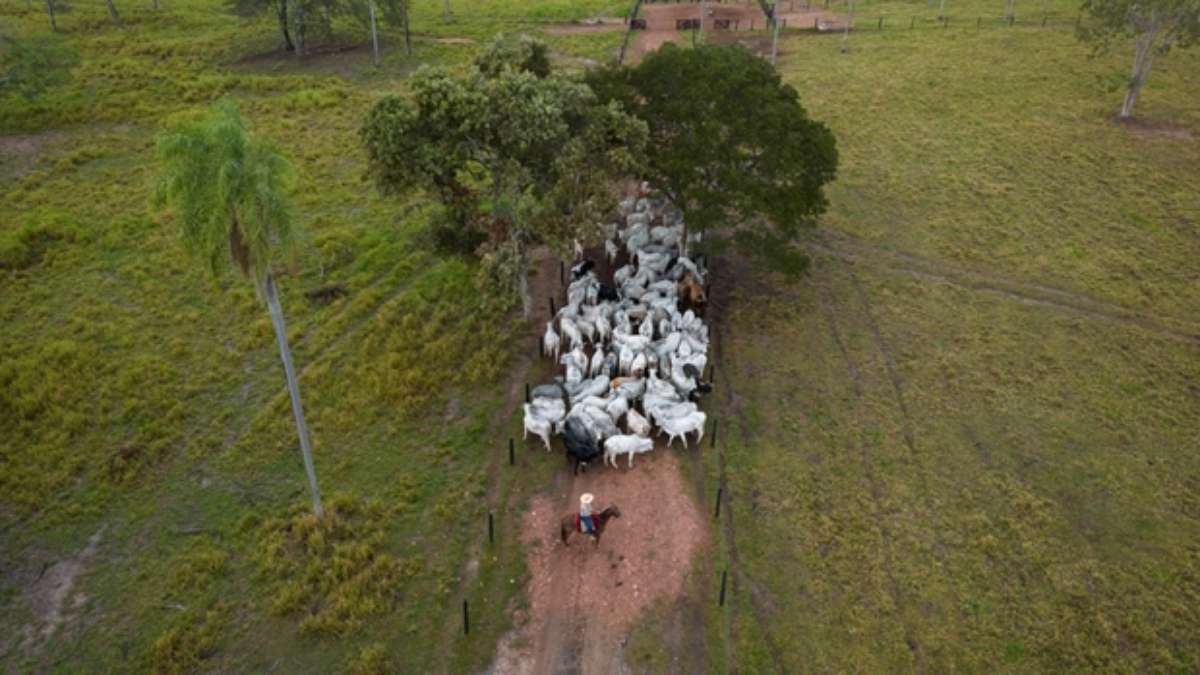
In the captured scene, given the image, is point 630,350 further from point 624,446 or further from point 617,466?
point 617,466

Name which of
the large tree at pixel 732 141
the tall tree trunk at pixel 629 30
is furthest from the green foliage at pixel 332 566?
the tall tree trunk at pixel 629 30

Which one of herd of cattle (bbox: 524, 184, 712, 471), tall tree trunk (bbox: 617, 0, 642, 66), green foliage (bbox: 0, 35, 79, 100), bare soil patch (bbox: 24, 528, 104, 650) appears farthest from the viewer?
tall tree trunk (bbox: 617, 0, 642, 66)

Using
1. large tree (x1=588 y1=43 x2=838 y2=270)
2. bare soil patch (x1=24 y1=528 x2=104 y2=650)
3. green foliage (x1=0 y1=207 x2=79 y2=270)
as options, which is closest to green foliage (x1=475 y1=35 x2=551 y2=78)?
large tree (x1=588 y1=43 x2=838 y2=270)

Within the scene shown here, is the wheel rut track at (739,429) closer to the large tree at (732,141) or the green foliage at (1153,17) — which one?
the large tree at (732,141)

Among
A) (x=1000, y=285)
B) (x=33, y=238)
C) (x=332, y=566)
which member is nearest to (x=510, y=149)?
(x=332, y=566)

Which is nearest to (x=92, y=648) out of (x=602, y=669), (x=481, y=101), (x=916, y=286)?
(x=602, y=669)

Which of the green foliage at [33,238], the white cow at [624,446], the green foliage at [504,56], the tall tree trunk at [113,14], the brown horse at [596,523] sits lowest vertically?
the brown horse at [596,523]

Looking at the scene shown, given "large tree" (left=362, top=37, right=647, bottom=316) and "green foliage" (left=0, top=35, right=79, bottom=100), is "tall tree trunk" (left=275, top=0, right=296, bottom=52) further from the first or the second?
"large tree" (left=362, top=37, right=647, bottom=316)
